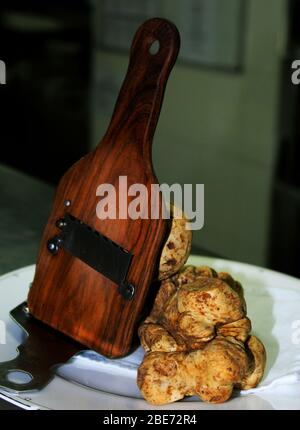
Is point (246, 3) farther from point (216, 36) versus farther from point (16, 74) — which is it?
point (16, 74)

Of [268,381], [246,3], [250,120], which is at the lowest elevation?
[268,381]

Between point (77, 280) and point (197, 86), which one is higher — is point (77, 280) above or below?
below

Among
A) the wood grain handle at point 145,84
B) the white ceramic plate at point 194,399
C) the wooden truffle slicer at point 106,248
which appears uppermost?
the wood grain handle at point 145,84

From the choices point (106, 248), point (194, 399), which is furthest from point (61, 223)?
point (194, 399)

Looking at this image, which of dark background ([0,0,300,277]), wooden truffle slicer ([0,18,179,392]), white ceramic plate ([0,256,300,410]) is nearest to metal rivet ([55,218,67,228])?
wooden truffle slicer ([0,18,179,392])

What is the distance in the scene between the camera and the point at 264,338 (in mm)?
761

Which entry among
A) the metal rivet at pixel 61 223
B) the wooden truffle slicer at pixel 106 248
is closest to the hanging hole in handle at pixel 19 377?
the wooden truffle slicer at pixel 106 248

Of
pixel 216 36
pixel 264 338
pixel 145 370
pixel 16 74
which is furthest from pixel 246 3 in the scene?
pixel 145 370

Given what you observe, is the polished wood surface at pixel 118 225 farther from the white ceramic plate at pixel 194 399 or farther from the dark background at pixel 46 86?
the dark background at pixel 46 86

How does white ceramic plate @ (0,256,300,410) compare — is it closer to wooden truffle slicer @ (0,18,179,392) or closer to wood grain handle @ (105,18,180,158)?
wooden truffle slicer @ (0,18,179,392)

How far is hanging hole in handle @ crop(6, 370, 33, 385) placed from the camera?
0.63 metres

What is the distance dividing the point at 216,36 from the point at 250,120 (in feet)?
0.88

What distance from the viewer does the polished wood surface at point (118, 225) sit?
0.67 m

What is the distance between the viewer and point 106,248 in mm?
682
